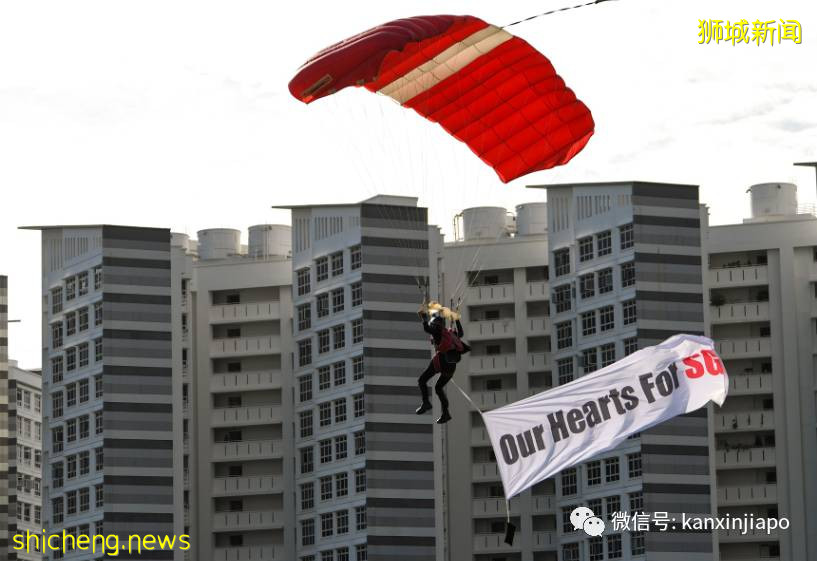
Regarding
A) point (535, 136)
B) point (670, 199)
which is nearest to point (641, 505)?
point (670, 199)

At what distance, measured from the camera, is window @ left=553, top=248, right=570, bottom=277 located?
119 m

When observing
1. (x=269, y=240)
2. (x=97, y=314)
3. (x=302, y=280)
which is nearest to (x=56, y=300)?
(x=97, y=314)

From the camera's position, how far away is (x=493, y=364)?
12256cm

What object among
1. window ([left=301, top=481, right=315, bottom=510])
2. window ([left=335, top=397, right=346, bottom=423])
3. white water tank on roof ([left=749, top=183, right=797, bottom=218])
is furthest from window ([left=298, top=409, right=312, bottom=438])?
white water tank on roof ([left=749, top=183, right=797, bottom=218])

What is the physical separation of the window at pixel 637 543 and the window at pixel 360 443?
14.2m

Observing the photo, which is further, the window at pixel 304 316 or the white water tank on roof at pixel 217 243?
the white water tank on roof at pixel 217 243

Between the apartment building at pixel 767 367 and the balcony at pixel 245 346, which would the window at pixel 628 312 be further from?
the balcony at pixel 245 346

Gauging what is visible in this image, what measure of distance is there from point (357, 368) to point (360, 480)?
5.80 meters

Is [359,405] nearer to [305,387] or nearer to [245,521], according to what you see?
[305,387]

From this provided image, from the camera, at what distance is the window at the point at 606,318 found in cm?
11594

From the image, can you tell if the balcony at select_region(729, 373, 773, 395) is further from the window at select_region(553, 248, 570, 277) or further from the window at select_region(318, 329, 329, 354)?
the window at select_region(318, 329, 329, 354)

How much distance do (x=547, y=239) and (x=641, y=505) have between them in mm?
17541

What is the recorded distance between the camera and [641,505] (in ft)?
368

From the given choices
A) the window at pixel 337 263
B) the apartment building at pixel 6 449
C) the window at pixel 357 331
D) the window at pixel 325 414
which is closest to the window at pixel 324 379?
the window at pixel 325 414
